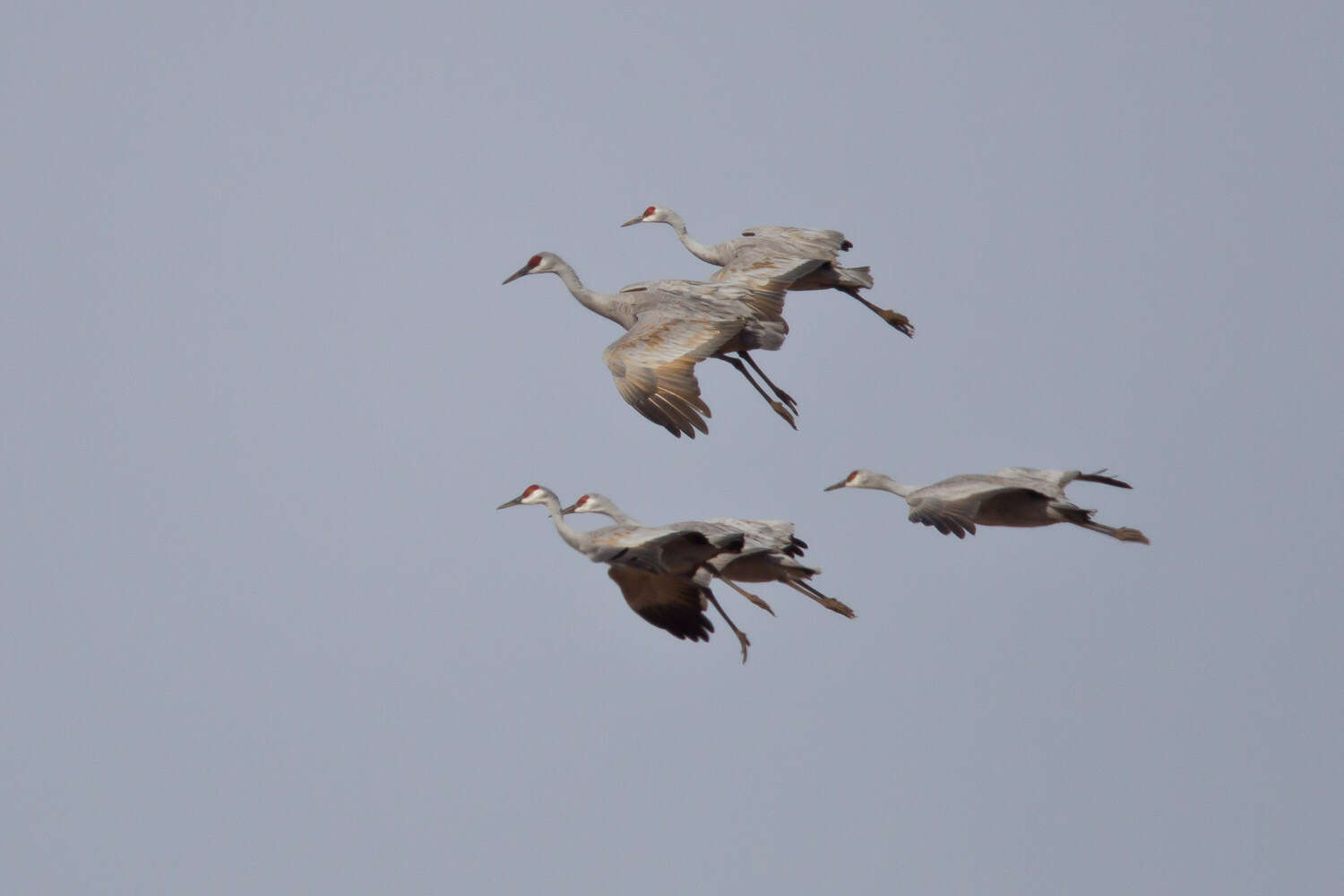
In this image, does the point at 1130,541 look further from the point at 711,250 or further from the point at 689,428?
the point at 711,250

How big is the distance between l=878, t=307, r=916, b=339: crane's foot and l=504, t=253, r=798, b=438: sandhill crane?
2188 millimetres

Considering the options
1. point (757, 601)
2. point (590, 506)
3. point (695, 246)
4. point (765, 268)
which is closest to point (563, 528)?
point (590, 506)

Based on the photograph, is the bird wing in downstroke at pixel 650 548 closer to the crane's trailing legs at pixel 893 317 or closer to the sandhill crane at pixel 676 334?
the sandhill crane at pixel 676 334

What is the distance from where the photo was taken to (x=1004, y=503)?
802 inches

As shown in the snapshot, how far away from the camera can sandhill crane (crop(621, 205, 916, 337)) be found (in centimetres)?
Result: 2280

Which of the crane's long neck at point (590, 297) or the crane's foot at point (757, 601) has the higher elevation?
the crane's long neck at point (590, 297)

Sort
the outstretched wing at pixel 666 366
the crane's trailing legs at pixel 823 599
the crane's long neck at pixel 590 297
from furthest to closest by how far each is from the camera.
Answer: the crane's long neck at pixel 590 297 < the crane's trailing legs at pixel 823 599 < the outstretched wing at pixel 666 366

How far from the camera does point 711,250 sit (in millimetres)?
24500

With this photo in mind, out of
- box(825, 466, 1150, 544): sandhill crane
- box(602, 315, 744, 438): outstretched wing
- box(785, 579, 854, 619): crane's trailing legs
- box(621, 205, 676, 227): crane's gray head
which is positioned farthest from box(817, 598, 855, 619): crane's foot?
box(621, 205, 676, 227): crane's gray head

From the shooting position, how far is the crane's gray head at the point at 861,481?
22.3 metres

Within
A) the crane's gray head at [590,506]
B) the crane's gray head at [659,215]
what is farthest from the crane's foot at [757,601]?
the crane's gray head at [659,215]

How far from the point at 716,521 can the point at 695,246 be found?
5.60 metres

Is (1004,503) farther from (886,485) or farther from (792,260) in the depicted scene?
(792,260)

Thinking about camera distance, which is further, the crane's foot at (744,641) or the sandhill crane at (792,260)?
the sandhill crane at (792,260)
